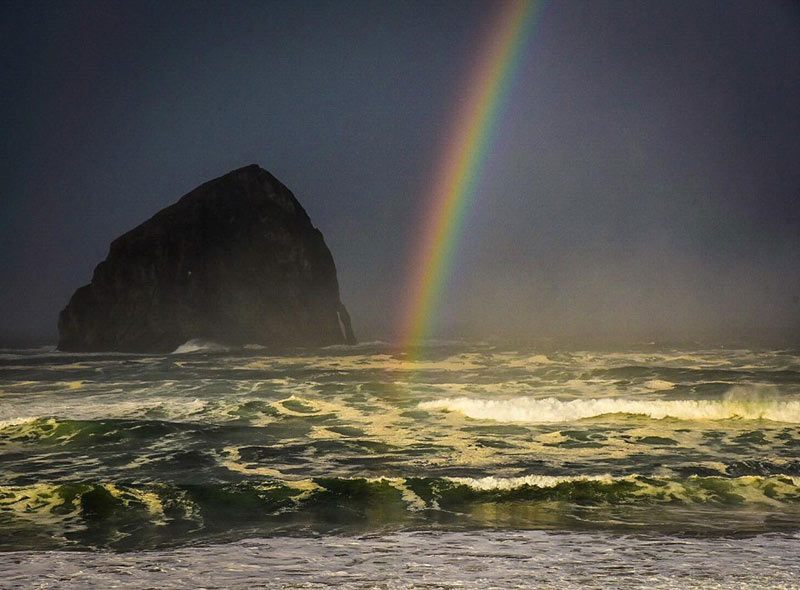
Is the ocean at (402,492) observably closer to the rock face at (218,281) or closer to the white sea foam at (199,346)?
the white sea foam at (199,346)

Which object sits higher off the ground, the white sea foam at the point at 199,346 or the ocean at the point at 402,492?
the white sea foam at the point at 199,346

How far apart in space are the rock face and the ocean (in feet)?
232

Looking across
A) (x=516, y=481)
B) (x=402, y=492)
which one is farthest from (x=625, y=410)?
(x=402, y=492)

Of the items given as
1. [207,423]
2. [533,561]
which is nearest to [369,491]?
[533,561]

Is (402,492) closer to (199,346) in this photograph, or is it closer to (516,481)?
(516,481)

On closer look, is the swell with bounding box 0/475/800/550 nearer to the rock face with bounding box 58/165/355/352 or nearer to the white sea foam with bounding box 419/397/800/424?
the white sea foam with bounding box 419/397/800/424

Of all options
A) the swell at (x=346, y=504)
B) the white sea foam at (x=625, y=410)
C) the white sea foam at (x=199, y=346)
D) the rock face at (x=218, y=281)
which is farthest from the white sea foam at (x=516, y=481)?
the rock face at (x=218, y=281)

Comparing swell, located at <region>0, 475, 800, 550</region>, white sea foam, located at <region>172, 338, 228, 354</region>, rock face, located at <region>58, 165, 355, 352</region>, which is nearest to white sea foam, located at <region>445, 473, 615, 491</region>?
swell, located at <region>0, 475, 800, 550</region>

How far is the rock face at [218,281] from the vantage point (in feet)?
318

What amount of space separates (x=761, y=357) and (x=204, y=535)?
180 ft

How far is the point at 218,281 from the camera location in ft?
334

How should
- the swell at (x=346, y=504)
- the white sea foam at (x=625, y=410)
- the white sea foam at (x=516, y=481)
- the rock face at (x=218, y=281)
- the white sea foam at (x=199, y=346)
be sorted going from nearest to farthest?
1. the swell at (x=346, y=504)
2. the white sea foam at (x=516, y=481)
3. the white sea foam at (x=625, y=410)
4. the white sea foam at (x=199, y=346)
5. the rock face at (x=218, y=281)

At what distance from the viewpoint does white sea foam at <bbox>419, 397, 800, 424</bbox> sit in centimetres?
2289

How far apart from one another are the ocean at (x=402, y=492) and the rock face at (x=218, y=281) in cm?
7069
